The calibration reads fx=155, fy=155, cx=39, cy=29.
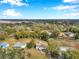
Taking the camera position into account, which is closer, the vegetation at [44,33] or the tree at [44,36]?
the vegetation at [44,33]

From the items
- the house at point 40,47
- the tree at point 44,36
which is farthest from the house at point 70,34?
the house at point 40,47

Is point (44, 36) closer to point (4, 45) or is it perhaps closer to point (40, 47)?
point (40, 47)

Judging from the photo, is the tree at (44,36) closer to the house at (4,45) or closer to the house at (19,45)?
the house at (19,45)

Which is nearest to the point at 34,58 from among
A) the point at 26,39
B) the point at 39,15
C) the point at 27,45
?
the point at 27,45

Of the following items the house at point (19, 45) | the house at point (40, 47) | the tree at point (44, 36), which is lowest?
the house at point (40, 47)

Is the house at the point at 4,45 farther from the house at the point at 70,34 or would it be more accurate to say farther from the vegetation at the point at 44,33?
the house at the point at 70,34

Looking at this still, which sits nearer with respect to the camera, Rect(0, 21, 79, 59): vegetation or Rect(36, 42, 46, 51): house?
Rect(0, 21, 79, 59): vegetation

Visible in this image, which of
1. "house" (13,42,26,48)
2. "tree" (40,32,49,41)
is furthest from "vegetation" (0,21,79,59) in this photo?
"house" (13,42,26,48)

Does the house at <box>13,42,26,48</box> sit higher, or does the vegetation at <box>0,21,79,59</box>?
the vegetation at <box>0,21,79,59</box>

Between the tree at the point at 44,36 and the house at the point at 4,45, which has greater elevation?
the tree at the point at 44,36

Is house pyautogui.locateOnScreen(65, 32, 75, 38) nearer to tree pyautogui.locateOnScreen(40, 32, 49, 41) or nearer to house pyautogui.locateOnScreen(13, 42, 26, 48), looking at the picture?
tree pyautogui.locateOnScreen(40, 32, 49, 41)

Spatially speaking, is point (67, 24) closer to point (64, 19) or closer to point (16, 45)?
point (64, 19)

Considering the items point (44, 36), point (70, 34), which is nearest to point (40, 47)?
point (44, 36)
